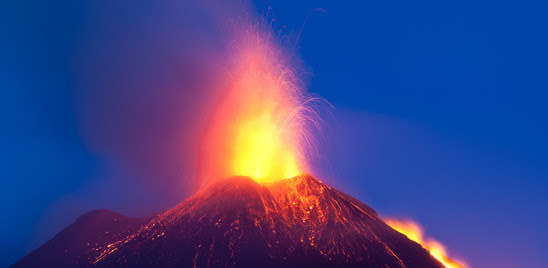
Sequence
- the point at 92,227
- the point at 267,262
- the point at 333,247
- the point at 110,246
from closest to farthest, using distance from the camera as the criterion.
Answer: the point at 267,262, the point at 333,247, the point at 110,246, the point at 92,227

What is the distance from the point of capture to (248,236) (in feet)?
45.3

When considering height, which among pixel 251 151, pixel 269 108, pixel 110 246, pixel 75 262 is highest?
pixel 269 108

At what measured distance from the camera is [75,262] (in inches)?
565

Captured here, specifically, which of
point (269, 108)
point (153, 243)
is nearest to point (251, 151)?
point (269, 108)

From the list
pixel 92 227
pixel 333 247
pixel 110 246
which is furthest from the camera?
pixel 92 227

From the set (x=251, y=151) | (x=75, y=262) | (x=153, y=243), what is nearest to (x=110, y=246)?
(x=75, y=262)

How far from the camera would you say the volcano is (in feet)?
42.8

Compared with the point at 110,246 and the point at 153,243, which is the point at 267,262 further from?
the point at 110,246

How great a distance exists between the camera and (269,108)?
66.4 feet

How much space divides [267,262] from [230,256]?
47.9 inches

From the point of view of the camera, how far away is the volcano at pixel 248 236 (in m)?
13.0

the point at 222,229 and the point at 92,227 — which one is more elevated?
the point at 222,229

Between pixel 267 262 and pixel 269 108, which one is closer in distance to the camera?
pixel 267 262

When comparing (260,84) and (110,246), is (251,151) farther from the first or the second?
(110,246)
